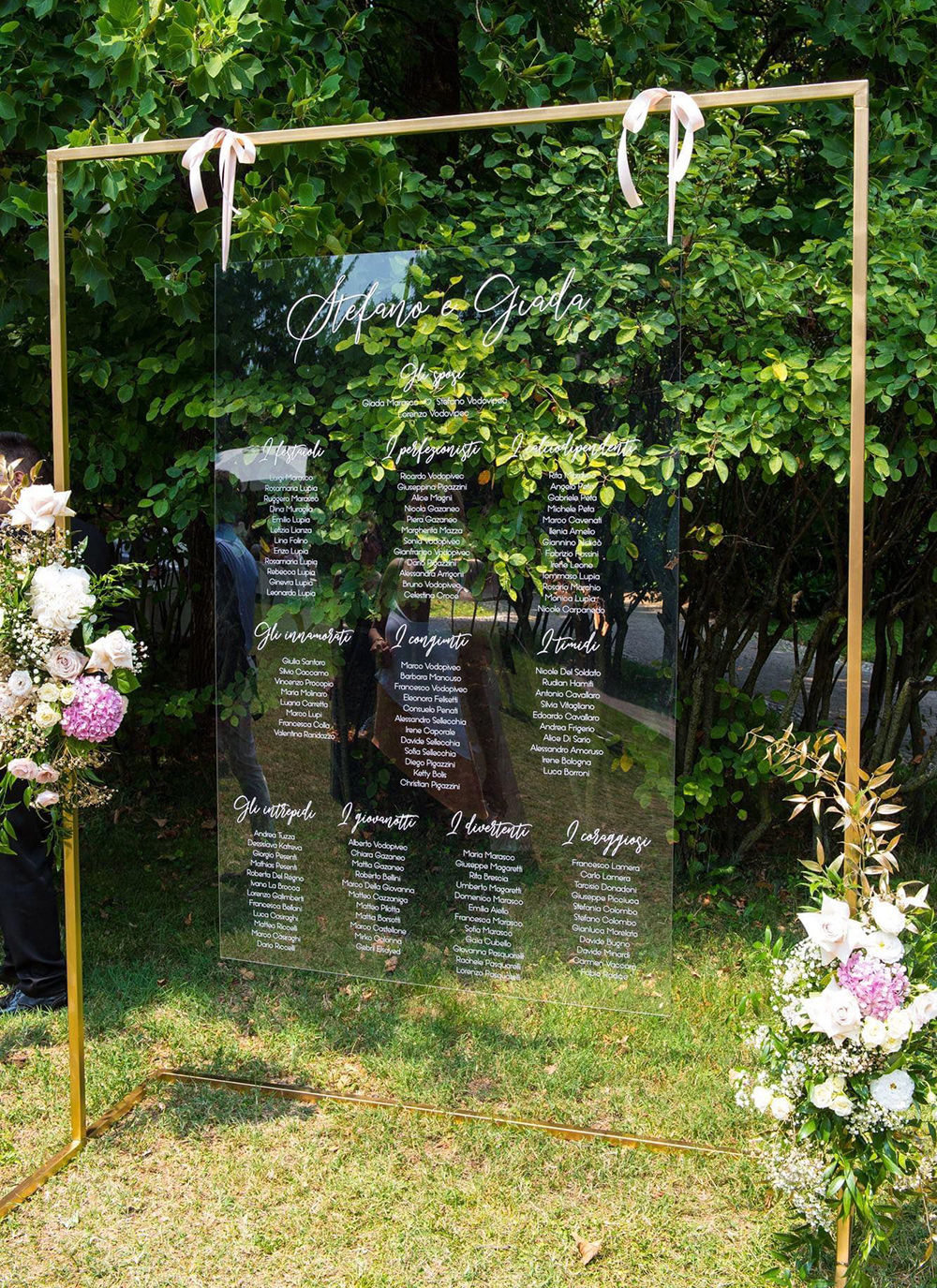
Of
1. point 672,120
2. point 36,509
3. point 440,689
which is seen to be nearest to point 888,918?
point 440,689

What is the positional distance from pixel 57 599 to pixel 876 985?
2.32 meters

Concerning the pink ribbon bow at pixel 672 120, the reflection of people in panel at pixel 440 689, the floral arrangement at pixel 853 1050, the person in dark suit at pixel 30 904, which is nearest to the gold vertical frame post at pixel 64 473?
the person in dark suit at pixel 30 904

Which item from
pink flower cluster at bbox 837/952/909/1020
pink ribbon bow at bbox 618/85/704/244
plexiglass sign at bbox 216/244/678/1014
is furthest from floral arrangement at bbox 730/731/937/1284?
pink ribbon bow at bbox 618/85/704/244

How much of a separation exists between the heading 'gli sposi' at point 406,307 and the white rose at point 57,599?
3.36ft

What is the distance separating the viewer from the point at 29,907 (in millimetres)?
4195

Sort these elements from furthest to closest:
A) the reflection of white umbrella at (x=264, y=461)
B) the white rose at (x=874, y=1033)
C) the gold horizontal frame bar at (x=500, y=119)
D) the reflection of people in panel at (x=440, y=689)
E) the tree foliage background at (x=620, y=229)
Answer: the tree foliage background at (x=620, y=229)
the reflection of white umbrella at (x=264, y=461)
the reflection of people in panel at (x=440, y=689)
the gold horizontal frame bar at (x=500, y=119)
the white rose at (x=874, y=1033)

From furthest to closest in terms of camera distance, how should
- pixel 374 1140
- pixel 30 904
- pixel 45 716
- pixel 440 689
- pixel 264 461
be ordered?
pixel 30 904, pixel 264 461, pixel 440 689, pixel 374 1140, pixel 45 716

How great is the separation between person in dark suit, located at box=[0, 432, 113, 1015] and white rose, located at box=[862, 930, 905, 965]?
2860 millimetres

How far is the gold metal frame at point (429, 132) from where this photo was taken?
2.71 m

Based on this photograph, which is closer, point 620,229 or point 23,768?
point 23,768

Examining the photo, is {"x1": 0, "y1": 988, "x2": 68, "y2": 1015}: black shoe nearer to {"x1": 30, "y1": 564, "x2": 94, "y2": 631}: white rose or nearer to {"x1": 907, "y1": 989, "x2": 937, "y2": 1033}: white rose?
{"x1": 30, "y1": 564, "x2": 94, "y2": 631}: white rose

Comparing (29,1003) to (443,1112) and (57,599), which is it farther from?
(57,599)

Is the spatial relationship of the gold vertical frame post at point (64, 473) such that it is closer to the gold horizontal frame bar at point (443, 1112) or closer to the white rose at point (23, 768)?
the white rose at point (23, 768)

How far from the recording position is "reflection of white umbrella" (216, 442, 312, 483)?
3.67 meters
